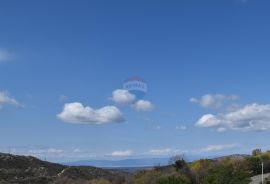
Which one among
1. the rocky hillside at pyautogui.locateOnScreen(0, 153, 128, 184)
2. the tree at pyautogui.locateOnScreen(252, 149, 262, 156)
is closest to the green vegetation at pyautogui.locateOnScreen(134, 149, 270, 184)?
the tree at pyautogui.locateOnScreen(252, 149, 262, 156)

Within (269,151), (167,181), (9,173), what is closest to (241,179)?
(167,181)

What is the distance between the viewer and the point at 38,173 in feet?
570

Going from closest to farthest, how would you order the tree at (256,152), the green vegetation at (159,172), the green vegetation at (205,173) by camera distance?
the green vegetation at (205,173)
the green vegetation at (159,172)
the tree at (256,152)

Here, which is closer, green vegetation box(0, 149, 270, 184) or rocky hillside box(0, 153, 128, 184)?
green vegetation box(0, 149, 270, 184)

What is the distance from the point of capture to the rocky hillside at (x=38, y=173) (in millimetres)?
148125

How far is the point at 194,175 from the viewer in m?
89.6

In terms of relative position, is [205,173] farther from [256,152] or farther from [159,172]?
[256,152]

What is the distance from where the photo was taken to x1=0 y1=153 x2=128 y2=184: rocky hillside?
14812cm

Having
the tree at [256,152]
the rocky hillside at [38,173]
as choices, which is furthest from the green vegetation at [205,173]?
the rocky hillside at [38,173]

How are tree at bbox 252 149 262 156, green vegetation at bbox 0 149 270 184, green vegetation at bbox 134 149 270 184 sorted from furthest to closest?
tree at bbox 252 149 262 156, green vegetation at bbox 0 149 270 184, green vegetation at bbox 134 149 270 184

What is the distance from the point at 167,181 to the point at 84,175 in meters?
124

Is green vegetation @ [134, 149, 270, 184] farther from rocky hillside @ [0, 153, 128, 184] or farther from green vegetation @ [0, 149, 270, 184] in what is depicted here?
rocky hillside @ [0, 153, 128, 184]

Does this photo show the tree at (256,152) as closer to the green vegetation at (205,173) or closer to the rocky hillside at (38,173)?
the green vegetation at (205,173)

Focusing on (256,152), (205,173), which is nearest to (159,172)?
(205,173)
